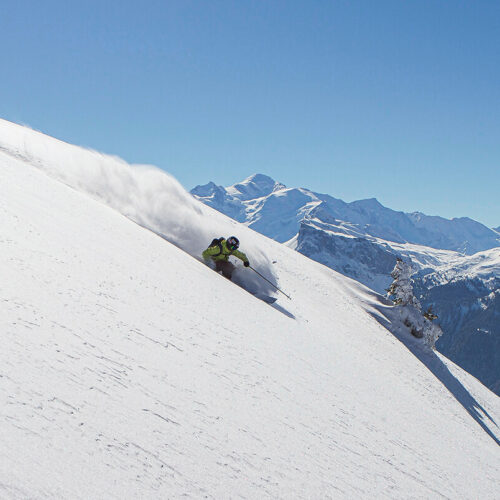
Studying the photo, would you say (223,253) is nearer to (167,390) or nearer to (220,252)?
(220,252)

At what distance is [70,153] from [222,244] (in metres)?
10.6

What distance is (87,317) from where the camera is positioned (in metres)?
6.72

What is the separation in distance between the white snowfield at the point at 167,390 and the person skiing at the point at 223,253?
6.19ft

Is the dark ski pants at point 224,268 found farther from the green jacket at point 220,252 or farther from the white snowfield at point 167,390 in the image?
the white snowfield at point 167,390

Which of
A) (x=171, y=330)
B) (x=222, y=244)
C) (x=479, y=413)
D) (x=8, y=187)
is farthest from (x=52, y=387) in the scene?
(x=479, y=413)

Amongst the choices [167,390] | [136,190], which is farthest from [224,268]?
[167,390]

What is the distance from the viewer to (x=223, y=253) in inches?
679

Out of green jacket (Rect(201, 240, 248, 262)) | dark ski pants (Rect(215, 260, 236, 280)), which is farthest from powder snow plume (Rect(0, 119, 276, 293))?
green jacket (Rect(201, 240, 248, 262))

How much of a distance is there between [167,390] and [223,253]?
11690 millimetres

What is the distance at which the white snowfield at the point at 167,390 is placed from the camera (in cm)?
389

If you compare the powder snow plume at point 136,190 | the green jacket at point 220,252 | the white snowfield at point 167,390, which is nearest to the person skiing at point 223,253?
the green jacket at point 220,252

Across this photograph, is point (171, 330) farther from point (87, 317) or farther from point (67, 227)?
point (67, 227)

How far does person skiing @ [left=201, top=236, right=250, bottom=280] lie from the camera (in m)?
17.3

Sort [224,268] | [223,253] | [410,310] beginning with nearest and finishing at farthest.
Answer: [223,253], [224,268], [410,310]
